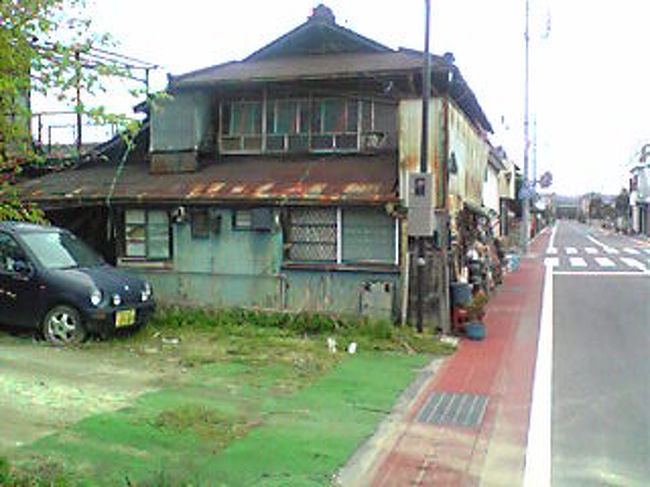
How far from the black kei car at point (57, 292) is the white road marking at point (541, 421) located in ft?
21.0

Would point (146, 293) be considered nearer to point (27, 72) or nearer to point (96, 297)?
point (96, 297)

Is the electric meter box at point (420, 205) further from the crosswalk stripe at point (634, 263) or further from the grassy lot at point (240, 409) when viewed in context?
the crosswalk stripe at point (634, 263)

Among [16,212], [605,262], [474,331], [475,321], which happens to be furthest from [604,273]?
[16,212]

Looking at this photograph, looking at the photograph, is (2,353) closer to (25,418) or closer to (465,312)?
(25,418)

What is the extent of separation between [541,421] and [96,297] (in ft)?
22.0

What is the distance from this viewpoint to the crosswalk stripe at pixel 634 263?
26.6 meters

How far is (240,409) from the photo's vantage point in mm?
7438

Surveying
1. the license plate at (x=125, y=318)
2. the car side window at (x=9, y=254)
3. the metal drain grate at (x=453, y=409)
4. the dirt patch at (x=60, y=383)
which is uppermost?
the car side window at (x=9, y=254)

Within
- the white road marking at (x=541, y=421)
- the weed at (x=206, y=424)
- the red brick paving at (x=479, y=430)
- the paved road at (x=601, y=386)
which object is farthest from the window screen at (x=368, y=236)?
the weed at (x=206, y=424)

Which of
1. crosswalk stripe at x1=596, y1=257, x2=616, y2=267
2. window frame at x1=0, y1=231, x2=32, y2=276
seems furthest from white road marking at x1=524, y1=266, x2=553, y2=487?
crosswalk stripe at x1=596, y1=257, x2=616, y2=267

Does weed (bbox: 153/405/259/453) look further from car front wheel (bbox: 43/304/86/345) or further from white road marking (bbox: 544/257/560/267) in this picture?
white road marking (bbox: 544/257/560/267)

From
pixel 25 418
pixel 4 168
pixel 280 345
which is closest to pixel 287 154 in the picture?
pixel 280 345

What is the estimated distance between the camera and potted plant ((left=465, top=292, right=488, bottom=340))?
12.1 m

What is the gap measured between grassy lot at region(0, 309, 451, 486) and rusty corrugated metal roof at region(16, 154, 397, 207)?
2.31 metres
